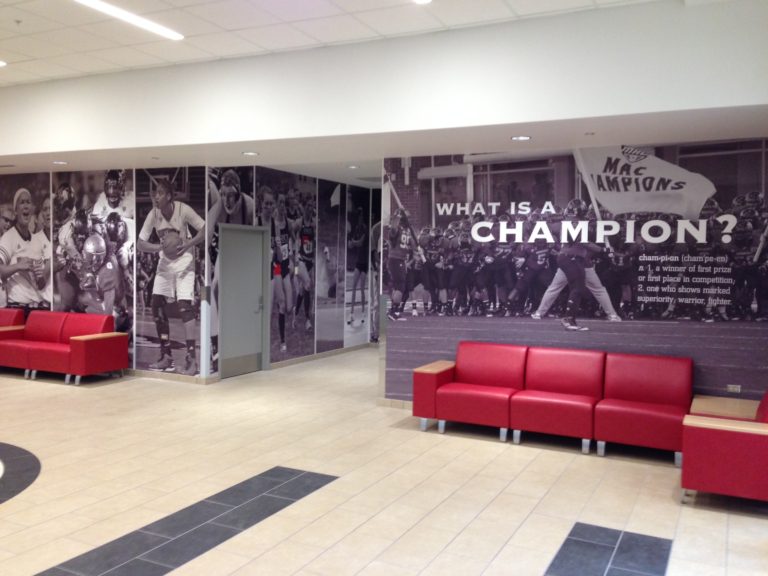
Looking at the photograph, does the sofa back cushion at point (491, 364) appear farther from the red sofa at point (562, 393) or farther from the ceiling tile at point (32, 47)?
the ceiling tile at point (32, 47)

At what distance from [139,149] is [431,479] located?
5.52 meters

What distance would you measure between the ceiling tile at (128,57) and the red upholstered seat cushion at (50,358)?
4199 millimetres

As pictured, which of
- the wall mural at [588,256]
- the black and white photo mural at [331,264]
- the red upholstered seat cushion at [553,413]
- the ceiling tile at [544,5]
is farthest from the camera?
the black and white photo mural at [331,264]

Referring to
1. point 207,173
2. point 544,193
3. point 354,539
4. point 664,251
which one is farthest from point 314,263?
point 354,539

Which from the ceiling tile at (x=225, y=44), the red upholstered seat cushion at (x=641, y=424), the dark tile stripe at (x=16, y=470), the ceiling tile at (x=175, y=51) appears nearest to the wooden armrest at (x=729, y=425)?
the red upholstered seat cushion at (x=641, y=424)

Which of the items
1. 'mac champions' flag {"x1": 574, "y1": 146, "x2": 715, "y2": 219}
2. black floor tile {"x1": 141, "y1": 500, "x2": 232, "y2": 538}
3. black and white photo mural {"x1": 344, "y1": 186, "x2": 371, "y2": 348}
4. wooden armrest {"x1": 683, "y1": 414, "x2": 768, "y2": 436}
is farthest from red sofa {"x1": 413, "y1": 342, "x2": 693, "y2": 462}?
black and white photo mural {"x1": 344, "y1": 186, "x2": 371, "y2": 348}

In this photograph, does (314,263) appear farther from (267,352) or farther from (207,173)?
(207,173)

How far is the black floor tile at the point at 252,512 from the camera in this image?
4445 mm

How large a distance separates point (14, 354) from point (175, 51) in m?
5.53

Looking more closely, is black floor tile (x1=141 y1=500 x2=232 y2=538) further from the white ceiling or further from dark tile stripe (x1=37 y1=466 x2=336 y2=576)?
the white ceiling

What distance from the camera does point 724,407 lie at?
19.3 feet

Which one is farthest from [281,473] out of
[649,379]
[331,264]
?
[331,264]

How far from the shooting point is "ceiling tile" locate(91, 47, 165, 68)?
22.9ft

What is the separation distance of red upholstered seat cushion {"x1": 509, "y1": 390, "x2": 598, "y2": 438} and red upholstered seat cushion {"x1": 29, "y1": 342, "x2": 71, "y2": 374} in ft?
21.0
